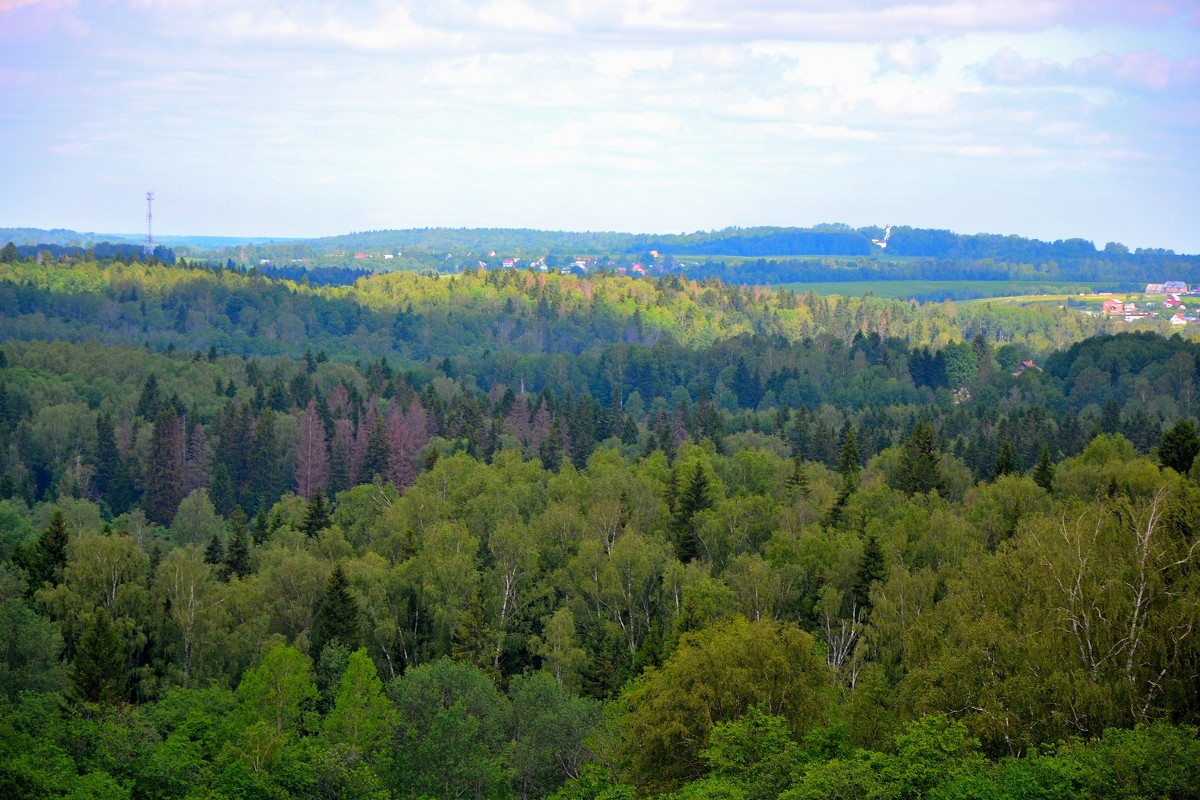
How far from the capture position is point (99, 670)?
45.1 metres

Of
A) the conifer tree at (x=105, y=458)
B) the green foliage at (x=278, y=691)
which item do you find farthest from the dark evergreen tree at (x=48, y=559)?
the conifer tree at (x=105, y=458)

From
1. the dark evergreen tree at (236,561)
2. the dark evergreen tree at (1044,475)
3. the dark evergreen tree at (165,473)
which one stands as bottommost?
the dark evergreen tree at (165,473)

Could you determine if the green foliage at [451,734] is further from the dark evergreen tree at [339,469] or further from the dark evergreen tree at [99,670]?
the dark evergreen tree at [339,469]

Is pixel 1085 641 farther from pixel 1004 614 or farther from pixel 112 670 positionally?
pixel 112 670

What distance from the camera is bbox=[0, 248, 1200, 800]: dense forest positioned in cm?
3331

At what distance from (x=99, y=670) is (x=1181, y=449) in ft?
172

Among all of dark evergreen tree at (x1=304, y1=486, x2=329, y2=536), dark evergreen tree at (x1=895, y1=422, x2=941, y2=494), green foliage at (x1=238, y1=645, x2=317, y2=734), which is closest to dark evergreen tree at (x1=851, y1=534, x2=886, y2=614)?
dark evergreen tree at (x1=895, y1=422, x2=941, y2=494)

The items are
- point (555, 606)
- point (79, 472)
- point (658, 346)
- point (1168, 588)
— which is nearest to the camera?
point (1168, 588)

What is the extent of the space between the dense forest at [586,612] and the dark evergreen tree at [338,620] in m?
0.11

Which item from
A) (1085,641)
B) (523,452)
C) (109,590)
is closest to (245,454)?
(523,452)

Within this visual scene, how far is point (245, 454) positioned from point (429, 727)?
74478 mm

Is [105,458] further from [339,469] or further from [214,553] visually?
[214,553]

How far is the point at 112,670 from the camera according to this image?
46062mm

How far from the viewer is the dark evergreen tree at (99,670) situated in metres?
44.3
